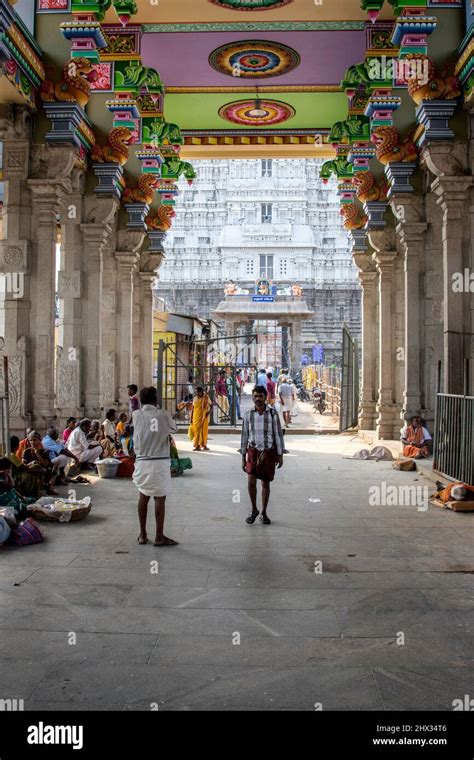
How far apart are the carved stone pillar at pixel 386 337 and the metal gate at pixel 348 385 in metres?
2.25

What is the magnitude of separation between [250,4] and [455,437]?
7490 mm

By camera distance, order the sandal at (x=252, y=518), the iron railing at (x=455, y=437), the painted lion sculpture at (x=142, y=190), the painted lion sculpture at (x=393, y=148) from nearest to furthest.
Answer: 1. the sandal at (x=252, y=518)
2. the iron railing at (x=455, y=437)
3. the painted lion sculpture at (x=393, y=148)
4. the painted lion sculpture at (x=142, y=190)

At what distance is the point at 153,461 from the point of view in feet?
19.1

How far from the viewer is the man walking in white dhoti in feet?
19.0

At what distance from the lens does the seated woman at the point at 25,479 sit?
739 cm

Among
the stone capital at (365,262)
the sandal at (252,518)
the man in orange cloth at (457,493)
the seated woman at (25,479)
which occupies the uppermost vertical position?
the stone capital at (365,262)

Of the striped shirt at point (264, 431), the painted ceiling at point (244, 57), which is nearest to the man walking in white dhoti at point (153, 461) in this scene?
the striped shirt at point (264, 431)

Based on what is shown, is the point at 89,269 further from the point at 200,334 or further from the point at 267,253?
the point at 267,253

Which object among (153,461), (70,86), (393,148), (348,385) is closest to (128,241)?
(70,86)

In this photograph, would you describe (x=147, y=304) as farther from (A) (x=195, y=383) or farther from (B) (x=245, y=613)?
(B) (x=245, y=613)

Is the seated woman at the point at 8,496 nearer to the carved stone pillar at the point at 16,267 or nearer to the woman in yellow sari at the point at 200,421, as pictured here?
the carved stone pillar at the point at 16,267

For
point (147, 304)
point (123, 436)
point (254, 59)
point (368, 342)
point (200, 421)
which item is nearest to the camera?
point (123, 436)
